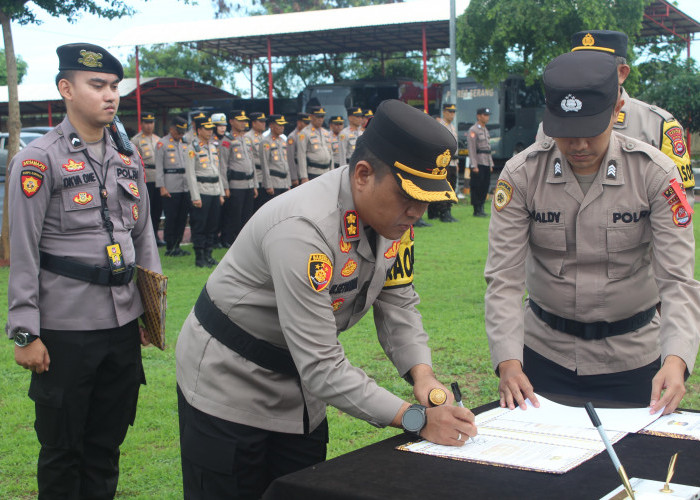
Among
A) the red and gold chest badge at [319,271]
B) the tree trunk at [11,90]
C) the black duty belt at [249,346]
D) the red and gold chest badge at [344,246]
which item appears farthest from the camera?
the tree trunk at [11,90]

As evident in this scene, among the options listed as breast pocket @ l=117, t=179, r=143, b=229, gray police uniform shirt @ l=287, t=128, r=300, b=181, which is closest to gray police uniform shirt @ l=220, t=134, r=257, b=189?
gray police uniform shirt @ l=287, t=128, r=300, b=181

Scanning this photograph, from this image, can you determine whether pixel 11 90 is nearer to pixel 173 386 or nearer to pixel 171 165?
pixel 171 165

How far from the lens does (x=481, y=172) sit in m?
14.6

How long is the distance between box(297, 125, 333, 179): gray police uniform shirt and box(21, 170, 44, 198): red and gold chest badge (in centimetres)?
1032

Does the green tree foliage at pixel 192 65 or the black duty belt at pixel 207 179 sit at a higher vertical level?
the green tree foliage at pixel 192 65

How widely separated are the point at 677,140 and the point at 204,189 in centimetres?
772

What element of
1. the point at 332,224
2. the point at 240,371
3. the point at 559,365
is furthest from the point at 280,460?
the point at 559,365

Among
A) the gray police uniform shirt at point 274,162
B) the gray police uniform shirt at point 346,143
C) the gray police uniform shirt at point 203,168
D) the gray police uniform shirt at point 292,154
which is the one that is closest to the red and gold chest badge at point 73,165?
the gray police uniform shirt at point 203,168

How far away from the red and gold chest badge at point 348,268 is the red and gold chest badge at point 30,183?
55.8 inches

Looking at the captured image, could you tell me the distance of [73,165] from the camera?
3025mm

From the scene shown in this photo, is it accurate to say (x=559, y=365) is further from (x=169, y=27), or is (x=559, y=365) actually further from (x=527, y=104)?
(x=169, y=27)

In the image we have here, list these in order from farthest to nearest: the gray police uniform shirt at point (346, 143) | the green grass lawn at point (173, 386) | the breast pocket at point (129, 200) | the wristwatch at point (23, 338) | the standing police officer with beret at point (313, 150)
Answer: the gray police uniform shirt at point (346, 143) < the standing police officer with beret at point (313, 150) < the green grass lawn at point (173, 386) < the breast pocket at point (129, 200) < the wristwatch at point (23, 338)

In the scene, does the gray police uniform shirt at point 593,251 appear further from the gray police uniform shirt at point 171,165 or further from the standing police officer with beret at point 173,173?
the gray police uniform shirt at point 171,165

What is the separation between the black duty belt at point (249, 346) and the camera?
2.18 m
